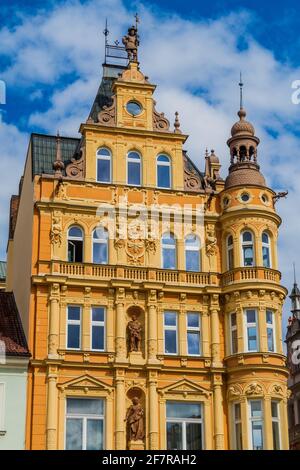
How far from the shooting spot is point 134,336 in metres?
40.7

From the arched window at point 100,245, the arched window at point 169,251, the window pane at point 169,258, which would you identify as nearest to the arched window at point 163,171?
the arched window at point 169,251

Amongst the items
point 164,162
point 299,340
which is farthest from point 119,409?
point 299,340

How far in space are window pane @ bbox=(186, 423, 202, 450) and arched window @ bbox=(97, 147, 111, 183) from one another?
1133 centimetres

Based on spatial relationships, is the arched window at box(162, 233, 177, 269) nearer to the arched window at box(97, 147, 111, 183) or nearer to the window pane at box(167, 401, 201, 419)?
the arched window at box(97, 147, 111, 183)

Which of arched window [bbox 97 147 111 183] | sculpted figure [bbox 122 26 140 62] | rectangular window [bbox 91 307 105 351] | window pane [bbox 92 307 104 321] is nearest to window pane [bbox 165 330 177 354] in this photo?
rectangular window [bbox 91 307 105 351]

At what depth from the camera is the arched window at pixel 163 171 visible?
43.8 metres

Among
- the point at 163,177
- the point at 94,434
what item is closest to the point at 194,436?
the point at 94,434

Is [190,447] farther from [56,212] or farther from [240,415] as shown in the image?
[56,212]

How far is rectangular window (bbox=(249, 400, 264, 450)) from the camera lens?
39.7 metres

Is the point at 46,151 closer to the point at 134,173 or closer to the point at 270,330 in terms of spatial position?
the point at 134,173

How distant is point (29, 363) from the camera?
39.4 m

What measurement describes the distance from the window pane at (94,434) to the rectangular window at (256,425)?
6198mm

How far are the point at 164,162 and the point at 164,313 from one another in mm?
7154

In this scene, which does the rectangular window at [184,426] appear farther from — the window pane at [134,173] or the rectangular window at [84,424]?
the window pane at [134,173]
